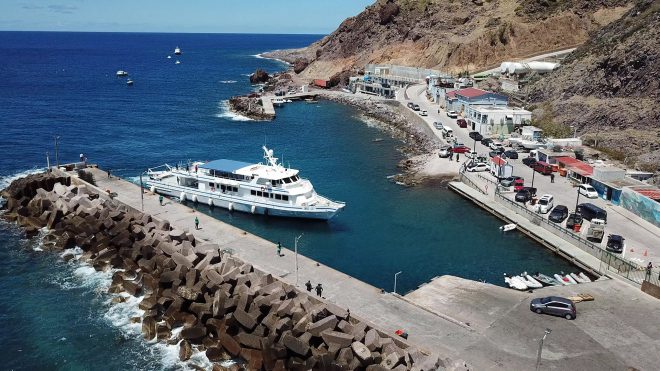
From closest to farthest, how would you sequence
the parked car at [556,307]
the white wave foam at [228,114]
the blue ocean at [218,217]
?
1. the parked car at [556,307]
2. the blue ocean at [218,217]
3. the white wave foam at [228,114]

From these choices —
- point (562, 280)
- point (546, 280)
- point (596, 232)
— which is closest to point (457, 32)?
point (596, 232)

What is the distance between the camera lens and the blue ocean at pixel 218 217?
116 ft

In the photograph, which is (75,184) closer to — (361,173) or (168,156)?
(168,156)

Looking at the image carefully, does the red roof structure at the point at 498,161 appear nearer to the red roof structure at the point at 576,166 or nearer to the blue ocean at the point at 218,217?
the blue ocean at the point at 218,217

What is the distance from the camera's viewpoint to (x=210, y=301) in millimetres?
35594

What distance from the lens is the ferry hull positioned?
53.8 m

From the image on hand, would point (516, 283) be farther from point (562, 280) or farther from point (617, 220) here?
point (617, 220)

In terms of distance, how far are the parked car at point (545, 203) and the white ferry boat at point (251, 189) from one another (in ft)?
63.7

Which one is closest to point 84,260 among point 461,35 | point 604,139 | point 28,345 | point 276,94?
point 28,345

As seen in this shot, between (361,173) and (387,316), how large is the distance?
42.2 meters

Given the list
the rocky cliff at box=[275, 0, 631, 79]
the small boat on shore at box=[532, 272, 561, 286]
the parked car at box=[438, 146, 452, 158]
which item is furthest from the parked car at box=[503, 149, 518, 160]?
the rocky cliff at box=[275, 0, 631, 79]

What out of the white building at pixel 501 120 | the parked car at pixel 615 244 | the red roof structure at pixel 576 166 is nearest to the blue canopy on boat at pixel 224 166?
the parked car at pixel 615 244

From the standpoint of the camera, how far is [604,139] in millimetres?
72375

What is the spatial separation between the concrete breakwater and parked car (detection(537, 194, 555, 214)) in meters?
29.5
